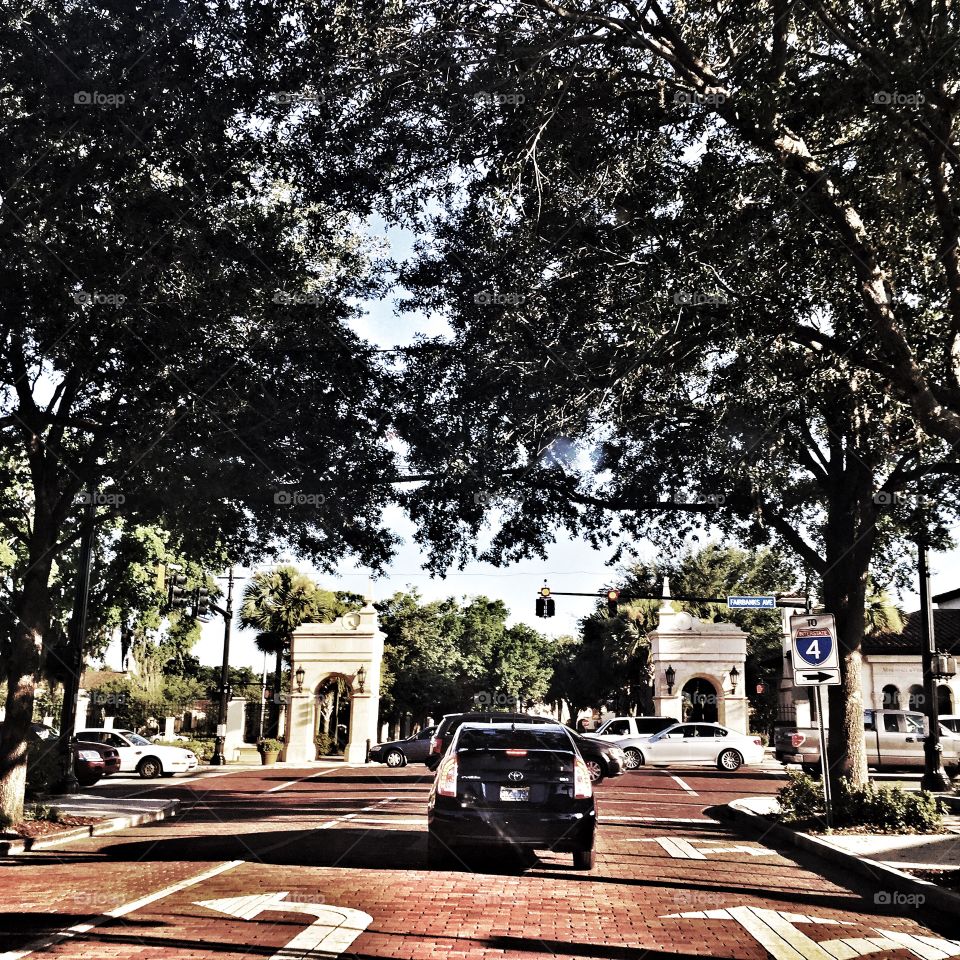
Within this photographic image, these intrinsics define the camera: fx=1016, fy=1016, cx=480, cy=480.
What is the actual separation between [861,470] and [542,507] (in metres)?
5.25

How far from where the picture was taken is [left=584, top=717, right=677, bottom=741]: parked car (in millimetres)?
34750

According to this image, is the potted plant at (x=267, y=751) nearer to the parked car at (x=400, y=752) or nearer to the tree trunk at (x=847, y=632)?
the parked car at (x=400, y=752)

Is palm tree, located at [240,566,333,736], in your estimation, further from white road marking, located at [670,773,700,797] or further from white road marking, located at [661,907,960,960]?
white road marking, located at [661,907,960,960]

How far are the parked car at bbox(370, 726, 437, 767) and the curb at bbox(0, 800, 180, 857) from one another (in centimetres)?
1764

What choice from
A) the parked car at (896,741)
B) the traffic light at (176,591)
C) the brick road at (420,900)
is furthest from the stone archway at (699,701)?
the brick road at (420,900)

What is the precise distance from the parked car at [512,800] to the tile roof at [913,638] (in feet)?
117

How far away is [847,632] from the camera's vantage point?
16.6 metres

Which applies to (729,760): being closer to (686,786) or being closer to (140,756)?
(686,786)

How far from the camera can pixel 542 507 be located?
17.3 m

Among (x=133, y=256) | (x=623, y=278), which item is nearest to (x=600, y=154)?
(x=623, y=278)

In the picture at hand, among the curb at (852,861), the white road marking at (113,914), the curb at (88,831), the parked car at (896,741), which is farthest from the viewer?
the parked car at (896,741)

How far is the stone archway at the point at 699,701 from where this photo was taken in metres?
51.6

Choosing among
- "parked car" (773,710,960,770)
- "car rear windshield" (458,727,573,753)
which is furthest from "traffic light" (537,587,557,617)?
"car rear windshield" (458,727,573,753)

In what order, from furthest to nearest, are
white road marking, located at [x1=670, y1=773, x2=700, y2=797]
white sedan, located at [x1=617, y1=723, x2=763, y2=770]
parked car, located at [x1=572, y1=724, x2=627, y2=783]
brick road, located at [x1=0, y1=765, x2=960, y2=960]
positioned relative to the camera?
white sedan, located at [x1=617, y1=723, x2=763, y2=770] → parked car, located at [x1=572, y1=724, x2=627, y2=783] → white road marking, located at [x1=670, y1=773, x2=700, y2=797] → brick road, located at [x1=0, y1=765, x2=960, y2=960]
